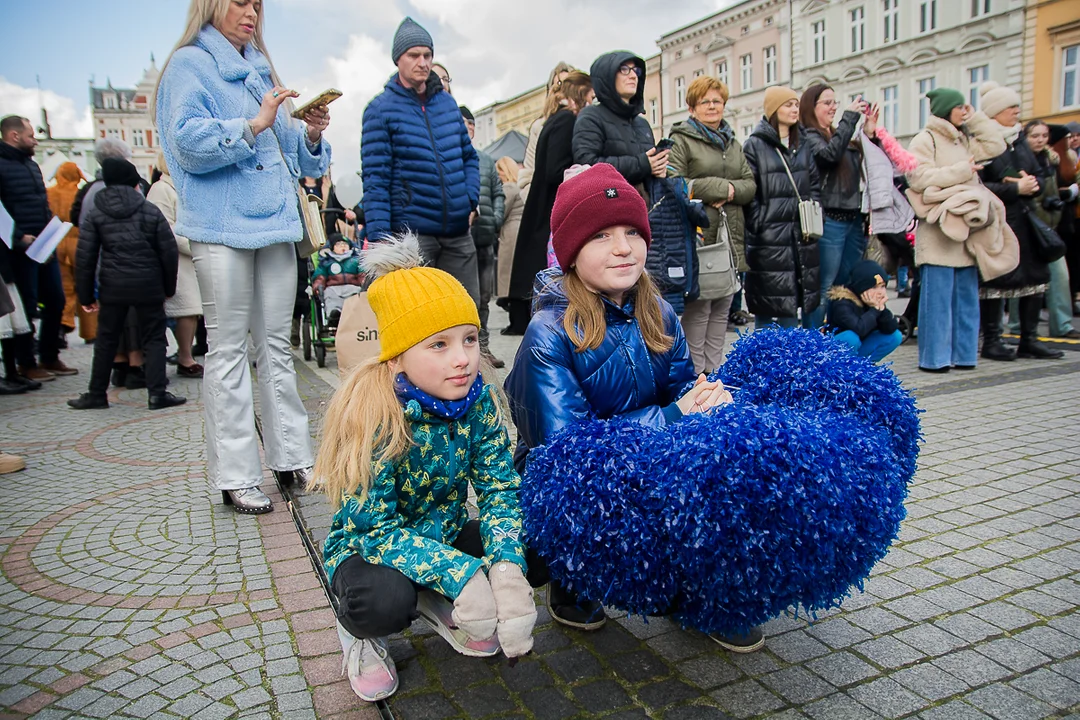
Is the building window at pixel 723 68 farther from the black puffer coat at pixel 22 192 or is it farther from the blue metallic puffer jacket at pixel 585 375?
the blue metallic puffer jacket at pixel 585 375

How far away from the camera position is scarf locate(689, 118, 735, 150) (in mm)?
5734

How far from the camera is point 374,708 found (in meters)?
2.28

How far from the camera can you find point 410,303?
238 centimetres

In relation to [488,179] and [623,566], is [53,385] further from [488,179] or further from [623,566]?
[623,566]

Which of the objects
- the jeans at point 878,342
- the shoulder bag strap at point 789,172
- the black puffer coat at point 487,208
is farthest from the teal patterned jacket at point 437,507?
the black puffer coat at point 487,208

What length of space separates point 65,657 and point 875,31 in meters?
41.3

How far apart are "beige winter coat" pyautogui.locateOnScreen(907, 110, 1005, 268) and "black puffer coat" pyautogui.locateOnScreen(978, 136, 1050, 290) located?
174mm

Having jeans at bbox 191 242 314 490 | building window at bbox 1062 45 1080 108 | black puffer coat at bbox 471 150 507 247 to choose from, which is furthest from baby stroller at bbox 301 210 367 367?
building window at bbox 1062 45 1080 108

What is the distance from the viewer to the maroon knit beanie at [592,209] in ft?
8.93

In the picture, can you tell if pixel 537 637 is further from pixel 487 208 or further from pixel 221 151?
pixel 487 208

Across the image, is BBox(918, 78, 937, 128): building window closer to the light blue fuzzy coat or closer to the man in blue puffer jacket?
the man in blue puffer jacket

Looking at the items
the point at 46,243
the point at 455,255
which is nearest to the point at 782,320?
the point at 455,255

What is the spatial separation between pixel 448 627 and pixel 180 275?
652cm

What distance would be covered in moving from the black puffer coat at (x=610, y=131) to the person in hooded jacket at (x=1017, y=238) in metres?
3.76
